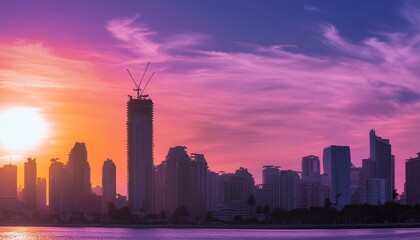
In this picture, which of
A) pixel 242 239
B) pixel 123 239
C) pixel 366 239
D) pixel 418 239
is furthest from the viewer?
pixel 123 239

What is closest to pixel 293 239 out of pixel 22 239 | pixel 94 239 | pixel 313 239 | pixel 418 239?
pixel 313 239

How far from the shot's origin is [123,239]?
19538 cm

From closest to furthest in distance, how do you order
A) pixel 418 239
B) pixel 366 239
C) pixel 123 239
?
pixel 418 239, pixel 366 239, pixel 123 239

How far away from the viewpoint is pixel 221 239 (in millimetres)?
184375

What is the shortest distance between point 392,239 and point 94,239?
69.2 metres

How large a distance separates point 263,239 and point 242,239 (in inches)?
248

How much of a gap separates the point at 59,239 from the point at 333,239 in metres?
62.9

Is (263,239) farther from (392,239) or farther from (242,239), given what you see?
(392,239)

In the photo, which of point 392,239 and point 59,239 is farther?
point 59,239

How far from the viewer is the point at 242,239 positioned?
183125 mm

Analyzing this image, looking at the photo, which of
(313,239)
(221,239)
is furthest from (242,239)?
(313,239)

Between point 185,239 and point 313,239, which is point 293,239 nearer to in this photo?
point 313,239

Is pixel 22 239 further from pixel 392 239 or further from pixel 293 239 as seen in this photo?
pixel 392 239

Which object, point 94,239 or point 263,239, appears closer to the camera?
point 263,239
